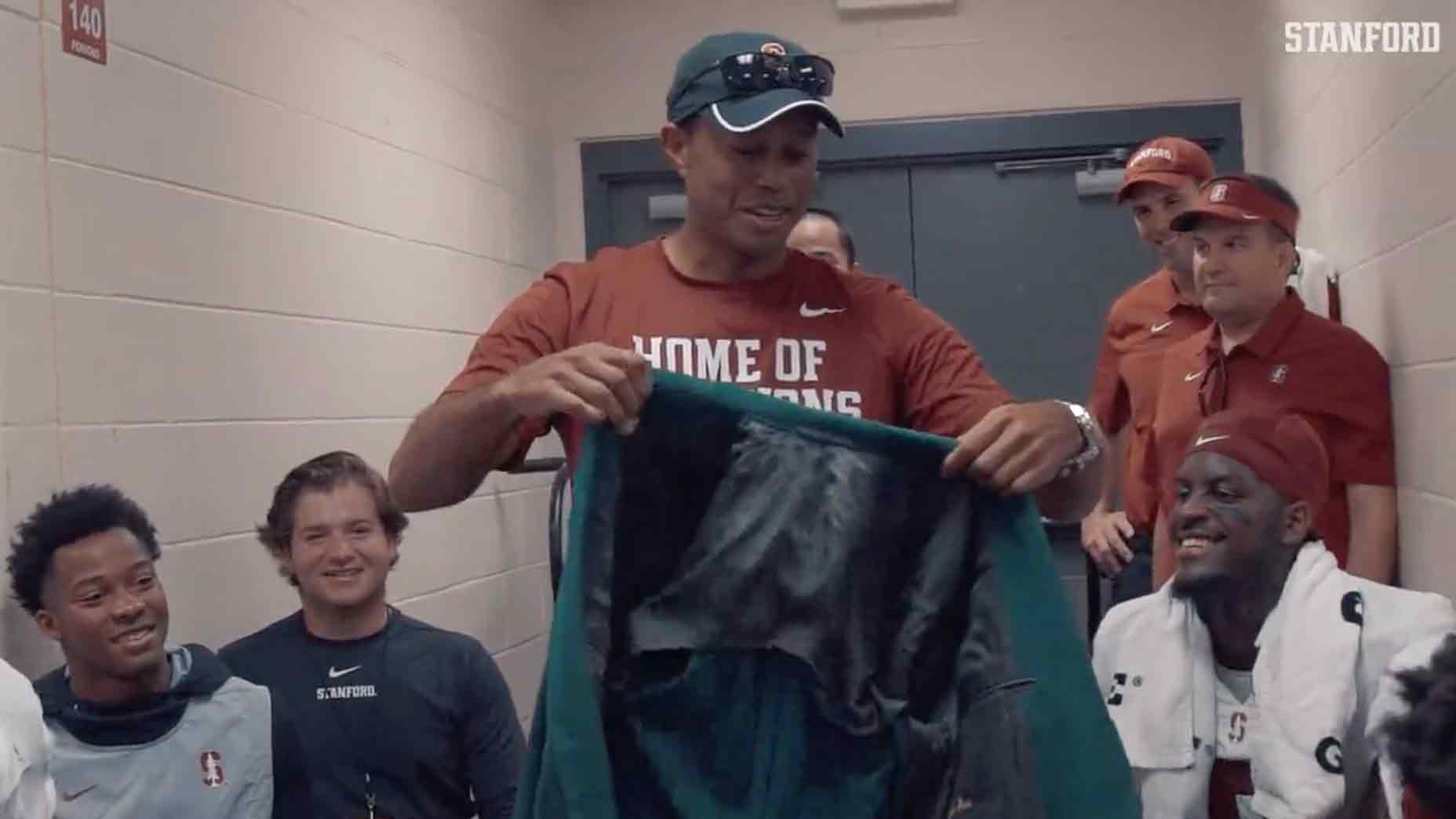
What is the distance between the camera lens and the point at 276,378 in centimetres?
339

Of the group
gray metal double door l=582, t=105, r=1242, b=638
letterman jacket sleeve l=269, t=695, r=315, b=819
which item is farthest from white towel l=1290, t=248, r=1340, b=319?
letterman jacket sleeve l=269, t=695, r=315, b=819

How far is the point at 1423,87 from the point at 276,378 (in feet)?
7.39

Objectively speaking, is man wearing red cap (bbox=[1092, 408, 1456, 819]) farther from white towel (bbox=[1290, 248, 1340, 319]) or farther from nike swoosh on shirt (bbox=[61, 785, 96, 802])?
nike swoosh on shirt (bbox=[61, 785, 96, 802])

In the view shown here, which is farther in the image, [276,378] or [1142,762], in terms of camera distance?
[276,378]

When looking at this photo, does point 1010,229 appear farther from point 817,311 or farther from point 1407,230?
point 817,311

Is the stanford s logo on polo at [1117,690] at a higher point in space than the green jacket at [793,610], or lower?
lower

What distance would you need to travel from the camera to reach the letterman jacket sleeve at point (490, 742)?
2.90 meters

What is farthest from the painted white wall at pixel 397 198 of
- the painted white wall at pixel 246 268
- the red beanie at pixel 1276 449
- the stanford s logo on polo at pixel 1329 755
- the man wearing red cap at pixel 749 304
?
the man wearing red cap at pixel 749 304

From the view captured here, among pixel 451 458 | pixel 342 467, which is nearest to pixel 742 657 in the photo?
pixel 451 458

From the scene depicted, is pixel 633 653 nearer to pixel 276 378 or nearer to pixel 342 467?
pixel 342 467

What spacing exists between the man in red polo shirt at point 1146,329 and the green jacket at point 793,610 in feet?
6.20

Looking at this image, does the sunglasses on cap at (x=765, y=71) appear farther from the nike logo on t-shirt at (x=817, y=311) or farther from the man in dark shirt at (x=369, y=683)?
the man in dark shirt at (x=369, y=683)

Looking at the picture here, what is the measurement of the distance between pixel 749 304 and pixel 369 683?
1489mm

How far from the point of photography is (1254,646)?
7.57 feet
